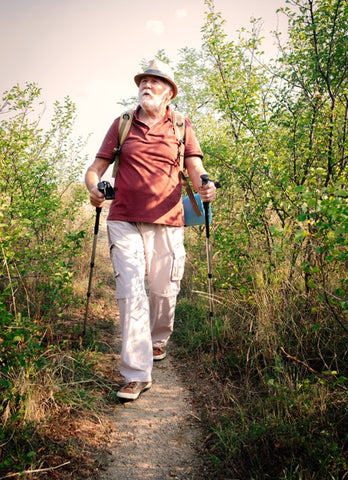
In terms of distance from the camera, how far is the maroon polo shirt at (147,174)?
3.30 meters

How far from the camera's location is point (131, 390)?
291cm

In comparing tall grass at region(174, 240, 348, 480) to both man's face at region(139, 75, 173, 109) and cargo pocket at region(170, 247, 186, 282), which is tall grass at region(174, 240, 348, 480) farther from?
man's face at region(139, 75, 173, 109)

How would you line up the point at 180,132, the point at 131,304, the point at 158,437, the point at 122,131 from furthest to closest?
the point at 180,132 → the point at 122,131 → the point at 131,304 → the point at 158,437

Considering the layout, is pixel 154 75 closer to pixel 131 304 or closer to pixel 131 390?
pixel 131 304

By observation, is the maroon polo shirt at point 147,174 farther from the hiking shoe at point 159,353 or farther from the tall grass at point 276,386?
the hiking shoe at point 159,353

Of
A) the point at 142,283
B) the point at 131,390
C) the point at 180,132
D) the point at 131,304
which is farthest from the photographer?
the point at 180,132

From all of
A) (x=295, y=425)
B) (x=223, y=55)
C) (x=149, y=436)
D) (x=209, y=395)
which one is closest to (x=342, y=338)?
(x=295, y=425)

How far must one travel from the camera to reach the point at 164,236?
3.46 meters

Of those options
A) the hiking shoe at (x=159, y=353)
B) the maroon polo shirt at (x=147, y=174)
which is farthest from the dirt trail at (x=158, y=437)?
the maroon polo shirt at (x=147, y=174)

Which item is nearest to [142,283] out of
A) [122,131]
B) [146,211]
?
[146,211]

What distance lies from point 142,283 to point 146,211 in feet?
2.14

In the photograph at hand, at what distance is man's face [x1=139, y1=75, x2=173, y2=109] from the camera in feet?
11.4

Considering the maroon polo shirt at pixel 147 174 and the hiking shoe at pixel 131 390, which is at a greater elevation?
the maroon polo shirt at pixel 147 174

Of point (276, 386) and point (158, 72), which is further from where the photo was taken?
point (158, 72)
